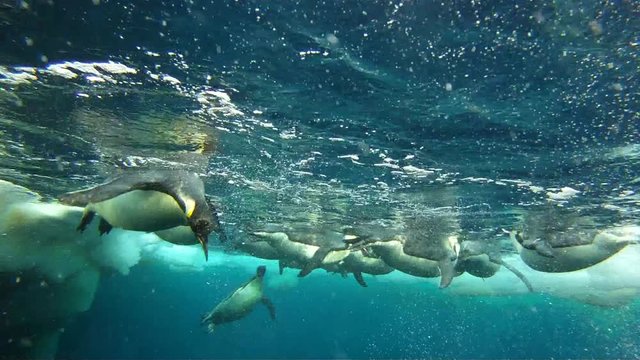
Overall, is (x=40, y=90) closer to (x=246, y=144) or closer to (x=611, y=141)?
(x=246, y=144)

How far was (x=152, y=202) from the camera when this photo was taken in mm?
5031

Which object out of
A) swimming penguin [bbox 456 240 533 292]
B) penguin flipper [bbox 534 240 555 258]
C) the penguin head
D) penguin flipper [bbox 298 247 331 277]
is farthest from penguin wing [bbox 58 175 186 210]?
swimming penguin [bbox 456 240 533 292]

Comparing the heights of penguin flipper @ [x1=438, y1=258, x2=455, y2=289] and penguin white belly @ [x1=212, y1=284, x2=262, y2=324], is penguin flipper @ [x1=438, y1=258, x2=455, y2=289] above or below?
above

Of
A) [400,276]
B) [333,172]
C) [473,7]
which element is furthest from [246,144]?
[400,276]

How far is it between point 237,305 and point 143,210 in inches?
310

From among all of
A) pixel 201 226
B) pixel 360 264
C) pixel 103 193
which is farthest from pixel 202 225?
pixel 360 264

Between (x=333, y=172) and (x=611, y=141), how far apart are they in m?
6.70

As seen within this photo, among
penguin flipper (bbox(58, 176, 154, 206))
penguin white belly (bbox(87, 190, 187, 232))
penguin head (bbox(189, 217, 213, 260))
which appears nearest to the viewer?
penguin head (bbox(189, 217, 213, 260))

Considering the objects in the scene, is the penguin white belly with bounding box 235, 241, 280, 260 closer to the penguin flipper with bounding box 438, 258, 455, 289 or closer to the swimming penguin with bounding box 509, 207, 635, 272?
the penguin flipper with bounding box 438, 258, 455, 289

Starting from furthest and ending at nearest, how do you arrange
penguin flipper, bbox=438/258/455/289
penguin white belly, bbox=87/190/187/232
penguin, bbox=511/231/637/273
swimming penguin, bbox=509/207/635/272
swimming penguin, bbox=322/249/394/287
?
swimming penguin, bbox=322/249/394/287, penguin, bbox=511/231/637/273, penguin flipper, bbox=438/258/455/289, swimming penguin, bbox=509/207/635/272, penguin white belly, bbox=87/190/187/232

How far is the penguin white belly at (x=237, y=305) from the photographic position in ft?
39.0

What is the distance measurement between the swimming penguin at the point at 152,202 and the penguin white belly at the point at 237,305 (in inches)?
276

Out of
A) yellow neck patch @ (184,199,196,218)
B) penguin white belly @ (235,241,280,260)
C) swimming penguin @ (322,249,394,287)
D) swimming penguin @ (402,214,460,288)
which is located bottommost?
penguin white belly @ (235,241,280,260)

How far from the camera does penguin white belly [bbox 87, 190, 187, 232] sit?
504cm
